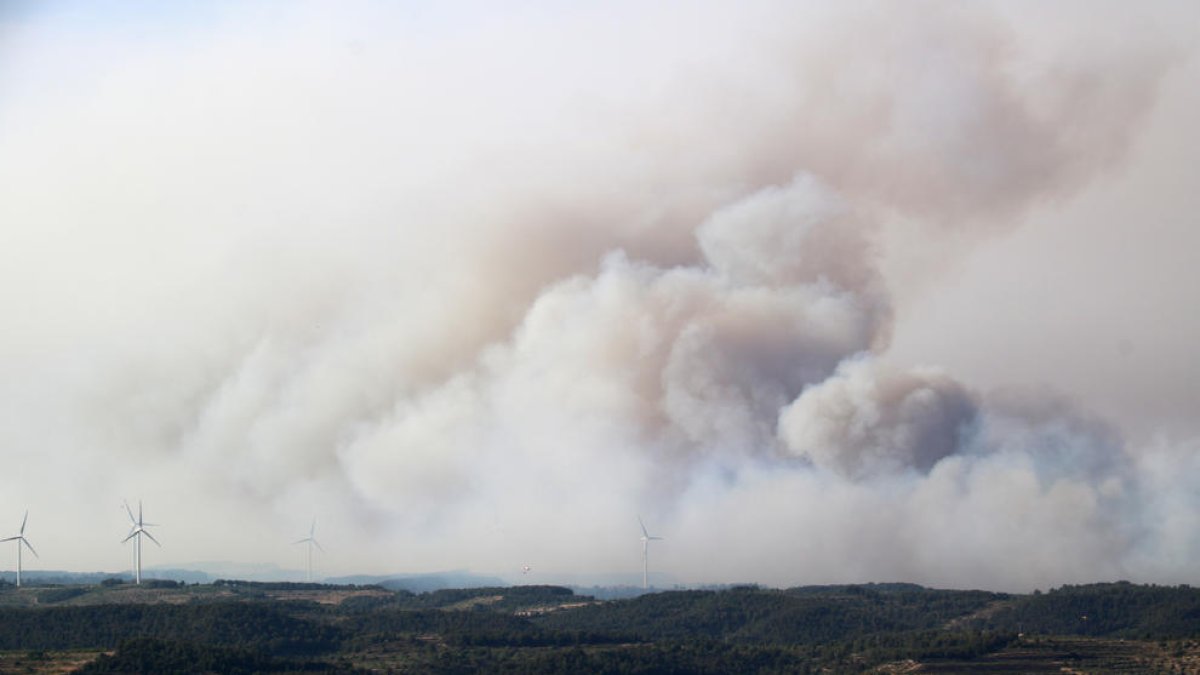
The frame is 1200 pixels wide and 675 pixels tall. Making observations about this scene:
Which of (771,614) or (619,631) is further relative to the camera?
(771,614)

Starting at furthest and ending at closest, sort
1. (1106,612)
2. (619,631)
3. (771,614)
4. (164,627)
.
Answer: (771,614) → (619,631) → (1106,612) → (164,627)

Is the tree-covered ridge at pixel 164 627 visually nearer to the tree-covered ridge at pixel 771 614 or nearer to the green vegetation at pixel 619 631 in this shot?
the green vegetation at pixel 619 631

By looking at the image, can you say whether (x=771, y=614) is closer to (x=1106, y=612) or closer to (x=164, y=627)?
(x=1106, y=612)

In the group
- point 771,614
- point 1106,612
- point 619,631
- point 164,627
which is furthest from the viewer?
point 771,614

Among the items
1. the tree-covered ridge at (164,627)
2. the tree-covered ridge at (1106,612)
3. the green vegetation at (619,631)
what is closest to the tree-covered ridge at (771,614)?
the green vegetation at (619,631)

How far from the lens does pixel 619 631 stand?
5458 inches

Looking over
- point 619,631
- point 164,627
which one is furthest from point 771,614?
point 164,627

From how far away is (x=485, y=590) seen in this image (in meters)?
177

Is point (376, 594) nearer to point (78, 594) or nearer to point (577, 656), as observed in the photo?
point (78, 594)

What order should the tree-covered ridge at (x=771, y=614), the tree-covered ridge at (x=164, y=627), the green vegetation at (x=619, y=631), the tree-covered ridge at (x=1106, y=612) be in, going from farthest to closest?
the tree-covered ridge at (x=771, y=614)
the tree-covered ridge at (x=1106, y=612)
the tree-covered ridge at (x=164, y=627)
the green vegetation at (x=619, y=631)

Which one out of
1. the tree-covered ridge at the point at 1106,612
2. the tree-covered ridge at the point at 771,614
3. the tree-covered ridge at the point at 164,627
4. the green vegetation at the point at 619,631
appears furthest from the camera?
the tree-covered ridge at the point at 771,614

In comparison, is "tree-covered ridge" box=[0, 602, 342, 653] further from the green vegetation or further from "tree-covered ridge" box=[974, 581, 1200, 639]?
"tree-covered ridge" box=[974, 581, 1200, 639]

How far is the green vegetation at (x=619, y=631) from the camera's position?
357ft

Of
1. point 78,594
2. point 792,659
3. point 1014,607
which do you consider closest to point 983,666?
point 792,659
